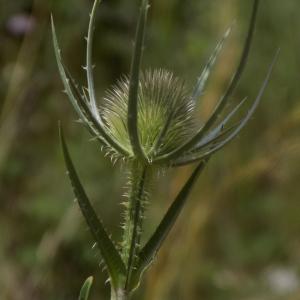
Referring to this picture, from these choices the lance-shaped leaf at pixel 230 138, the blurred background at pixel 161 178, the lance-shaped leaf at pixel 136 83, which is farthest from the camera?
the blurred background at pixel 161 178

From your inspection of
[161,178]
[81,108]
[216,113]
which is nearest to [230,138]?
[216,113]

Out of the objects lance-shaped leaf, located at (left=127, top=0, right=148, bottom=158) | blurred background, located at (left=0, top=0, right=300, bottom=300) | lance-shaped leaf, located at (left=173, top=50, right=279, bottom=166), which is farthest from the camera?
blurred background, located at (left=0, top=0, right=300, bottom=300)

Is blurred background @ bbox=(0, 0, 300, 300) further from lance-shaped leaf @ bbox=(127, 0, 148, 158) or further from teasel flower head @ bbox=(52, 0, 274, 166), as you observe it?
lance-shaped leaf @ bbox=(127, 0, 148, 158)

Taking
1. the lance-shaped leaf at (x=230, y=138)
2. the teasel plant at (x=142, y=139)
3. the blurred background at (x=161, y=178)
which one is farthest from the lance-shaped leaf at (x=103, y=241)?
the blurred background at (x=161, y=178)

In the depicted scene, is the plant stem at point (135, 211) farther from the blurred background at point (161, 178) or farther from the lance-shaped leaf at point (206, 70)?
the blurred background at point (161, 178)

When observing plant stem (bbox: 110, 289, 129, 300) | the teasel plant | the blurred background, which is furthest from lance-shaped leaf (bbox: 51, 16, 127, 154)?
the blurred background

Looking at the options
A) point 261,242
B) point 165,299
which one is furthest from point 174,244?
point 261,242

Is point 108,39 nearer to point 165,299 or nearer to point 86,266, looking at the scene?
point 86,266
